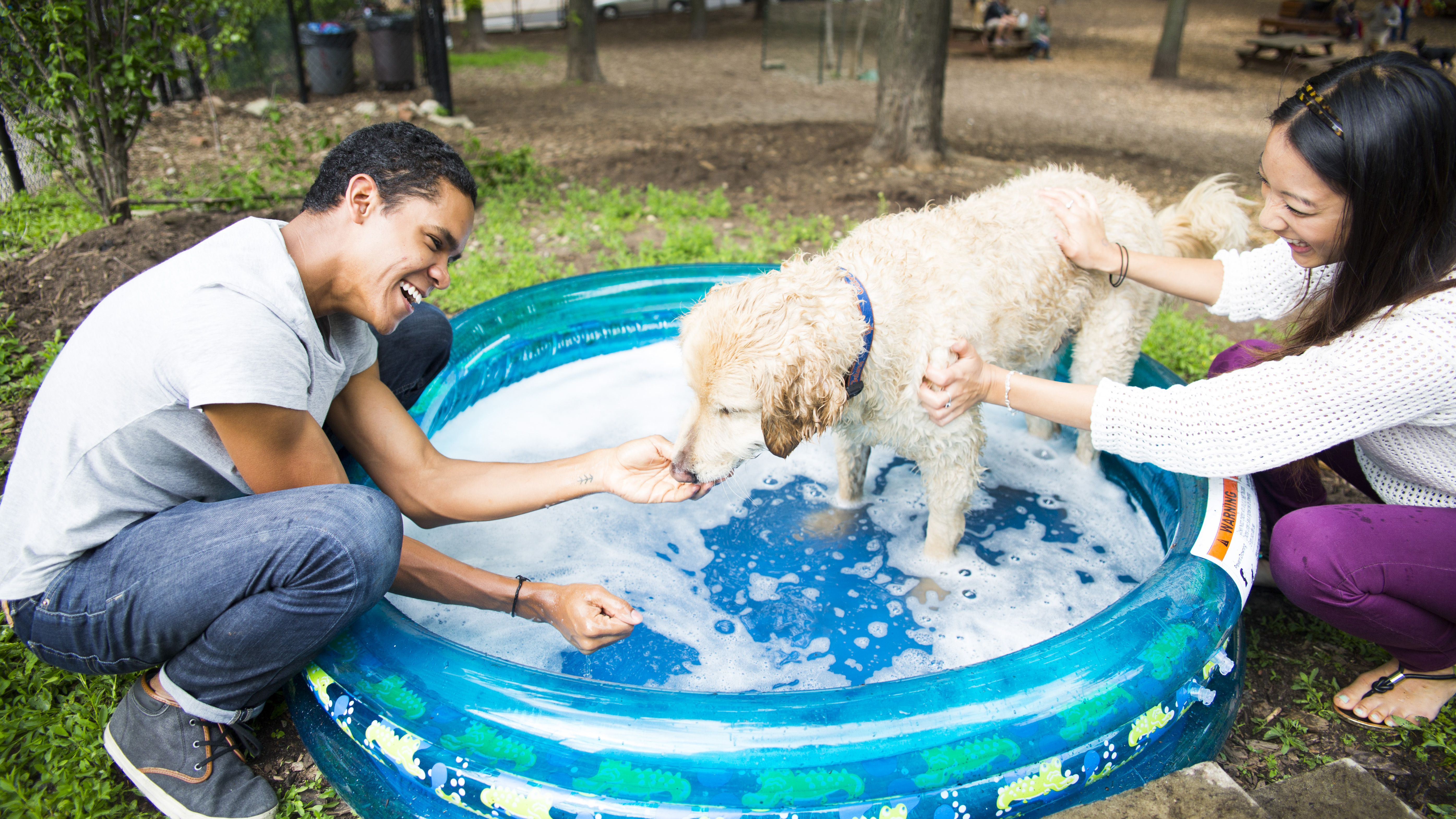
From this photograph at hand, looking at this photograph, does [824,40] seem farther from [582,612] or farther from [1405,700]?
[582,612]

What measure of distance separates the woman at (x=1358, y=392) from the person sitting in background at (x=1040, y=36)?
1881cm

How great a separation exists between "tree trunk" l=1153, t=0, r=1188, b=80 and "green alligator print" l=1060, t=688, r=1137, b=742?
56.7ft

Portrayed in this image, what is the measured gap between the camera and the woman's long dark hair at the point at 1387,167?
2.10 metres

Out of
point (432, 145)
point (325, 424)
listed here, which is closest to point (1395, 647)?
point (432, 145)

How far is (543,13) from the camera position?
24547mm

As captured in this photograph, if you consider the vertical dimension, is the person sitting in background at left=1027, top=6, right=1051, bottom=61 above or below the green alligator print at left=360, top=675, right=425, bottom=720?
above

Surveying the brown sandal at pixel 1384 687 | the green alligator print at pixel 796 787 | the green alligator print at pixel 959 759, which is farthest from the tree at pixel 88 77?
the brown sandal at pixel 1384 687

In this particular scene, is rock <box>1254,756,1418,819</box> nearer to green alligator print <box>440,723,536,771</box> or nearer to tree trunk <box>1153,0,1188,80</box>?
green alligator print <box>440,723,536,771</box>

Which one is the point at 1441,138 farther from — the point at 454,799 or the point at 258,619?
the point at 258,619

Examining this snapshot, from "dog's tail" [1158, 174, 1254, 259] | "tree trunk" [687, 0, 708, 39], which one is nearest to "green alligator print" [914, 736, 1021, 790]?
"dog's tail" [1158, 174, 1254, 259]

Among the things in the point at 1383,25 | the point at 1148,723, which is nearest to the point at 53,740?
the point at 1148,723

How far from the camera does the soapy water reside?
10.1 ft

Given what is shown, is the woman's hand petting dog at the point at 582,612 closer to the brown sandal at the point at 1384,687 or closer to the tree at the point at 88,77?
the brown sandal at the point at 1384,687

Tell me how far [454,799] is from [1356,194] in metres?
2.86
